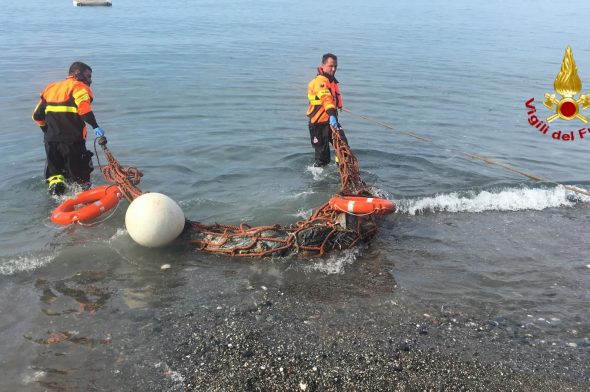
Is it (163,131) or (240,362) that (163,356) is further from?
(163,131)

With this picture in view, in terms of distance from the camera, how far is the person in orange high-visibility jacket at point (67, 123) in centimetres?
716

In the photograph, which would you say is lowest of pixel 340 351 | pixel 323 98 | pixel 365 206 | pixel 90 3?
pixel 340 351

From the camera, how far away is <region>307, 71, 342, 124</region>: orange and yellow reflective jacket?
832 centimetres

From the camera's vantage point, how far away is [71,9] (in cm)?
4209

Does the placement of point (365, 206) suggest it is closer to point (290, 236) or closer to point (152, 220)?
point (290, 236)

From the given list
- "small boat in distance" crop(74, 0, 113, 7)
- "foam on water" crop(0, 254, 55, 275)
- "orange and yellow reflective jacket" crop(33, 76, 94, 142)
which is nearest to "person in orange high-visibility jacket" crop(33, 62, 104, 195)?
"orange and yellow reflective jacket" crop(33, 76, 94, 142)

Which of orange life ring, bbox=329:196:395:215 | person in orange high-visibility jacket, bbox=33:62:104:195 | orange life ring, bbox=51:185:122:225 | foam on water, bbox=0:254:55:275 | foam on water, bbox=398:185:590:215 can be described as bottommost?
foam on water, bbox=0:254:55:275

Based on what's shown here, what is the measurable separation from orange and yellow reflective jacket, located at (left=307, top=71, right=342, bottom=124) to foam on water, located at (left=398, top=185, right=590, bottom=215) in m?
2.01

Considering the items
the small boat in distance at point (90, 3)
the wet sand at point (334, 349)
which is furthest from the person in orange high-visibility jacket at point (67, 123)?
the small boat in distance at point (90, 3)

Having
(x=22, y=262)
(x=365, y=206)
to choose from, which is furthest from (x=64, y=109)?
(x=365, y=206)

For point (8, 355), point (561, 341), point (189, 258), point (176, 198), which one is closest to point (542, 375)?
point (561, 341)

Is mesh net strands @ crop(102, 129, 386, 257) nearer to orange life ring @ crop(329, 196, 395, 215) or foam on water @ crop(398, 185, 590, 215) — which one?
orange life ring @ crop(329, 196, 395, 215)

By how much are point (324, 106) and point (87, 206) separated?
4.10m

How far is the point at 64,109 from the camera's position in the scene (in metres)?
7.27
